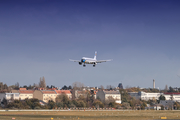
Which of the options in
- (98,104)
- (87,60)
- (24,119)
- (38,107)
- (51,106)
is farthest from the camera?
(98,104)

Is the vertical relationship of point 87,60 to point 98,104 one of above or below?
above

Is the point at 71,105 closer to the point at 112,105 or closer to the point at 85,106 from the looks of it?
the point at 85,106

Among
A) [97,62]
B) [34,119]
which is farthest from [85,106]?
[34,119]

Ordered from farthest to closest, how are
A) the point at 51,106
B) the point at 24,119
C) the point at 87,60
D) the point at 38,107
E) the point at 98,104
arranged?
the point at 98,104, the point at 51,106, the point at 38,107, the point at 87,60, the point at 24,119

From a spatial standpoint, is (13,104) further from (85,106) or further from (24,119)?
(24,119)

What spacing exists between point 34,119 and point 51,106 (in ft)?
273

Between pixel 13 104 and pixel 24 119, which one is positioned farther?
pixel 13 104

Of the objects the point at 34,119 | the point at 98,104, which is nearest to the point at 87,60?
the point at 34,119

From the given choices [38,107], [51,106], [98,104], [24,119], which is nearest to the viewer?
[24,119]

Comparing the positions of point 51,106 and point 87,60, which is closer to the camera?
point 87,60

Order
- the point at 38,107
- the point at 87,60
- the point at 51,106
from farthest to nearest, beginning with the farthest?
the point at 51,106 < the point at 38,107 < the point at 87,60

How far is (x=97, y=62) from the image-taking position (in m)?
96.6

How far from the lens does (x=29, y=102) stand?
16475 centimetres

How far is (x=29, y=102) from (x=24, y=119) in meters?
90.3
